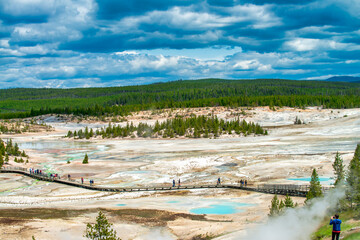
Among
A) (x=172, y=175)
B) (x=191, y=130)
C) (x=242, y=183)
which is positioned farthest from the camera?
(x=191, y=130)

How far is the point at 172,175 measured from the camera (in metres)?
59.1

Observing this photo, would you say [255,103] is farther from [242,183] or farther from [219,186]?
[219,186]

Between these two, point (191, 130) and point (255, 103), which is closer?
point (191, 130)

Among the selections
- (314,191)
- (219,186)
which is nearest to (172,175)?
(219,186)

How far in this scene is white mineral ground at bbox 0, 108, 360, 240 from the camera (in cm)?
3344

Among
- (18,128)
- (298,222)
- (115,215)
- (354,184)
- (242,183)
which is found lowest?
(115,215)

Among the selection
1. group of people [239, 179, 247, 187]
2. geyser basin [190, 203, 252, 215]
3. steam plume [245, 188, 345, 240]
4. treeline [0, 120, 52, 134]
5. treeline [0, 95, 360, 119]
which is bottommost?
geyser basin [190, 203, 252, 215]

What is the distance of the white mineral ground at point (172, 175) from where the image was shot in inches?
1316

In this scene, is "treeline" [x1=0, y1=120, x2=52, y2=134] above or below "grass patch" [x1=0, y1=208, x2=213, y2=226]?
above

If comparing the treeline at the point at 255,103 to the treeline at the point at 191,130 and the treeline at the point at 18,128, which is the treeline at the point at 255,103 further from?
the treeline at the point at 191,130

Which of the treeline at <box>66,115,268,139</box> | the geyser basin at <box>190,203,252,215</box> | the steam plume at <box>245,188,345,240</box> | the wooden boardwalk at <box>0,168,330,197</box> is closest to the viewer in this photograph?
the steam plume at <box>245,188,345,240</box>

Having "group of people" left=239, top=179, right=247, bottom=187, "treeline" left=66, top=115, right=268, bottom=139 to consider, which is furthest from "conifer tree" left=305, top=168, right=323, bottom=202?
"treeline" left=66, top=115, right=268, bottom=139

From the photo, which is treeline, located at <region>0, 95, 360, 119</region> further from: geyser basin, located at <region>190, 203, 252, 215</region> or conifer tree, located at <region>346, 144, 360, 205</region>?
conifer tree, located at <region>346, 144, 360, 205</region>

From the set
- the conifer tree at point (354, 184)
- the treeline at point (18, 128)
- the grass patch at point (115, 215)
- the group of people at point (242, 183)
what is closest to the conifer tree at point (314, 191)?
the conifer tree at point (354, 184)
